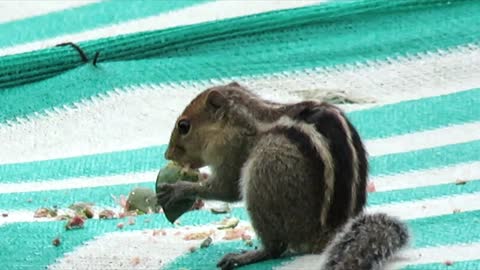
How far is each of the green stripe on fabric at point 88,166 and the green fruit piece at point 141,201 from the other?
0.45m

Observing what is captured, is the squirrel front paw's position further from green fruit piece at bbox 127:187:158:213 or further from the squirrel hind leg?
green fruit piece at bbox 127:187:158:213

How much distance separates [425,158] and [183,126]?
0.94 meters

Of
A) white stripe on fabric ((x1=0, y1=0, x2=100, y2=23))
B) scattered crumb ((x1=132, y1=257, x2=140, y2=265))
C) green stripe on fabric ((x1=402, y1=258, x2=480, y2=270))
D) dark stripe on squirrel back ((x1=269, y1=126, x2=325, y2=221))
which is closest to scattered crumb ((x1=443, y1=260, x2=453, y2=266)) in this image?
green stripe on fabric ((x1=402, y1=258, x2=480, y2=270))

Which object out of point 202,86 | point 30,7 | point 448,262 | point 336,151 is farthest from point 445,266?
point 30,7

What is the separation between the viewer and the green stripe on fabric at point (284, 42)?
15.3ft

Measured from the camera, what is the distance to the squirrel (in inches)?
108

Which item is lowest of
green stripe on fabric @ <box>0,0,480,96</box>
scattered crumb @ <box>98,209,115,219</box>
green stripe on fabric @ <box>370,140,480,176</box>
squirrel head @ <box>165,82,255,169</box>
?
green stripe on fabric @ <box>370,140,480,176</box>

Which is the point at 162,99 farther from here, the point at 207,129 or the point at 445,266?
the point at 445,266

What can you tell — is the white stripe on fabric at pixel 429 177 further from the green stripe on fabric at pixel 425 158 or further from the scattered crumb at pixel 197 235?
the scattered crumb at pixel 197 235

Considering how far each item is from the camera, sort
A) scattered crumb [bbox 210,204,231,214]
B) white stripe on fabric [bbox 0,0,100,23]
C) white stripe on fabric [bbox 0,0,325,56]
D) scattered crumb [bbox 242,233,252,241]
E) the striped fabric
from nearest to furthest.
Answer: scattered crumb [bbox 242,233,252,241] → scattered crumb [bbox 210,204,231,214] → the striped fabric → white stripe on fabric [bbox 0,0,325,56] → white stripe on fabric [bbox 0,0,100,23]

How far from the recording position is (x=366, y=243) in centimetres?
271

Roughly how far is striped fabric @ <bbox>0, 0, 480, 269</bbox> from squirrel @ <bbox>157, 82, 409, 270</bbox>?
1.04 ft

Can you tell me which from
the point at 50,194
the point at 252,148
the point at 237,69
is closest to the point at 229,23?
the point at 237,69

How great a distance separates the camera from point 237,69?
4.66 metres
